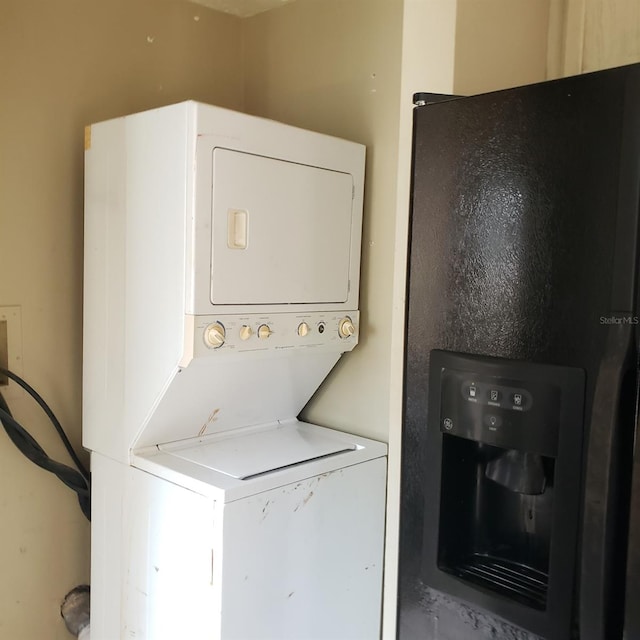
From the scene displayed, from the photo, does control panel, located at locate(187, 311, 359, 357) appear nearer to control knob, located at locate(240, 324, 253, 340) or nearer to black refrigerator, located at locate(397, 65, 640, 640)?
control knob, located at locate(240, 324, 253, 340)

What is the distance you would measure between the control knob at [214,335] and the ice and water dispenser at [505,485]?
1.65 feet

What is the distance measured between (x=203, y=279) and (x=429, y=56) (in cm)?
70

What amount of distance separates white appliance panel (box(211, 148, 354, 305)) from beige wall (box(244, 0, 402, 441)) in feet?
0.34

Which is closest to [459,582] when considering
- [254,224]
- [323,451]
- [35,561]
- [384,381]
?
[323,451]

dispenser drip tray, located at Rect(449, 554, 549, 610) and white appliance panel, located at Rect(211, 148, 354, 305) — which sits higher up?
white appliance panel, located at Rect(211, 148, 354, 305)

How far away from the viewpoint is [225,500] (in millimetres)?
1381

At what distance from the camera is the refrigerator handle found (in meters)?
0.94

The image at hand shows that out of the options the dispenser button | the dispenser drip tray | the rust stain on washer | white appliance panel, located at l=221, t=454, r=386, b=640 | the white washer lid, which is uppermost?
the dispenser button

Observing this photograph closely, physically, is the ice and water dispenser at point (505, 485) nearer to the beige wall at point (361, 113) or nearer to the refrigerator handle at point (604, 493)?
the refrigerator handle at point (604, 493)

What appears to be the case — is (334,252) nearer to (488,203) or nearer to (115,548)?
(488,203)

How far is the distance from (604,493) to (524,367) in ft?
0.71

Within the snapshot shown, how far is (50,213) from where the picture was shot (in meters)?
1.76

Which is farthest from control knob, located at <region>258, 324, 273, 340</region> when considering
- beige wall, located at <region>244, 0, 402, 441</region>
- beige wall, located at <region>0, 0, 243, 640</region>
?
beige wall, located at <region>0, 0, 243, 640</region>

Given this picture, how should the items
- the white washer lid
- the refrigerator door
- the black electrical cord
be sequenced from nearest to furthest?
the refrigerator door → the white washer lid → the black electrical cord
